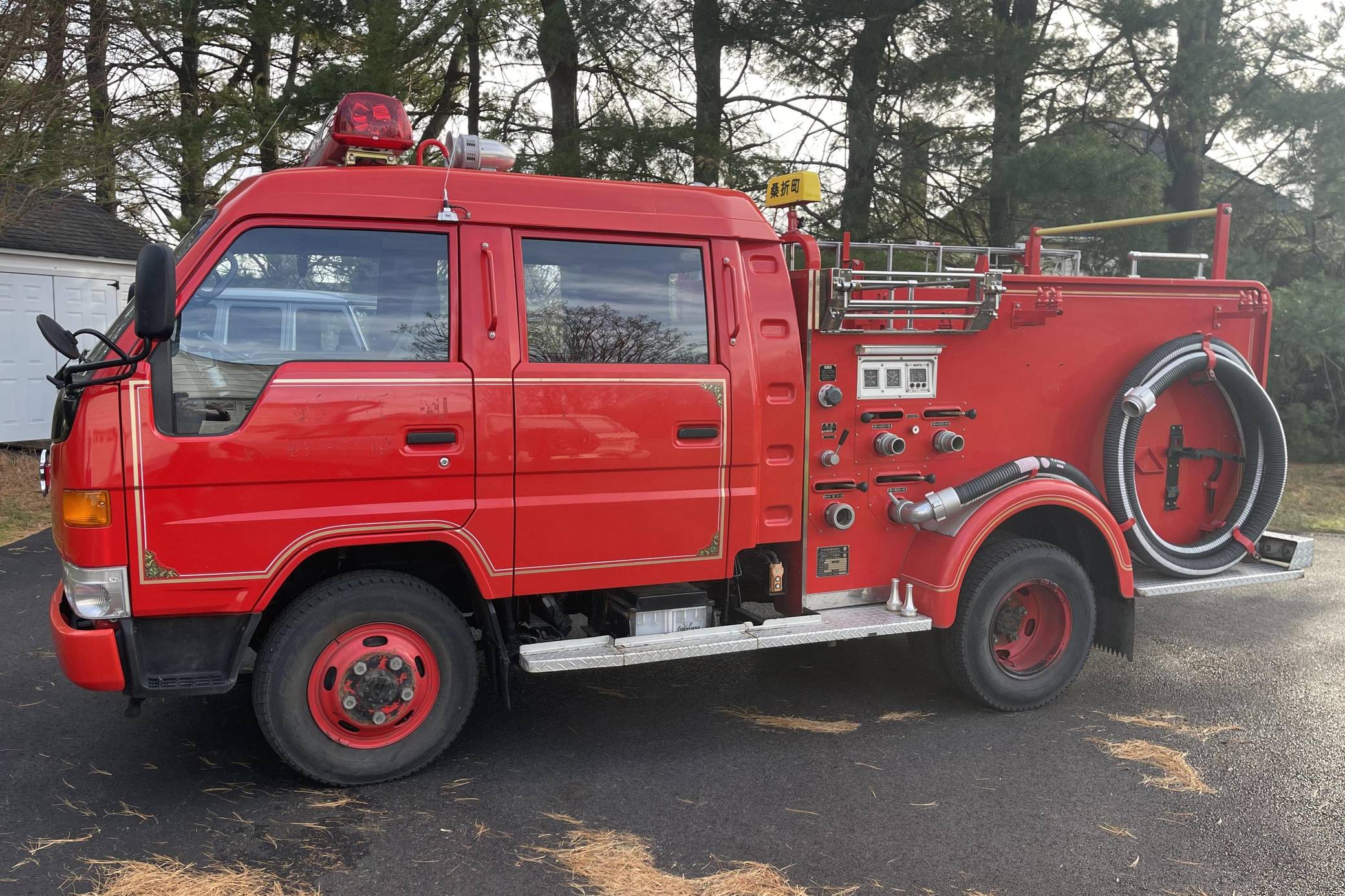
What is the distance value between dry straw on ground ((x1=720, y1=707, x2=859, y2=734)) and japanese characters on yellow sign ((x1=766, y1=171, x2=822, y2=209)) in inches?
99.8

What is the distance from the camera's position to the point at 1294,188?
1240cm

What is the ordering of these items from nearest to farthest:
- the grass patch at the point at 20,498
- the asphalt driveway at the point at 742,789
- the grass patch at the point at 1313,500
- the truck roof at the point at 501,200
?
the asphalt driveway at the point at 742,789, the truck roof at the point at 501,200, the grass patch at the point at 20,498, the grass patch at the point at 1313,500

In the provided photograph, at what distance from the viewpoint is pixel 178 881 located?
3.53 metres

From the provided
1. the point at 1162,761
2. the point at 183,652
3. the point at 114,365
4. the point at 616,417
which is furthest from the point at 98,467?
the point at 1162,761

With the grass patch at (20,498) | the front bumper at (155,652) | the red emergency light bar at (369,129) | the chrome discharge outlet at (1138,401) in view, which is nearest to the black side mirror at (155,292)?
the red emergency light bar at (369,129)

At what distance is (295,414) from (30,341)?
13163 millimetres

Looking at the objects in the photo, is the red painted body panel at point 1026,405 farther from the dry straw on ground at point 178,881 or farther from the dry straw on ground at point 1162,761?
the dry straw on ground at point 178,881

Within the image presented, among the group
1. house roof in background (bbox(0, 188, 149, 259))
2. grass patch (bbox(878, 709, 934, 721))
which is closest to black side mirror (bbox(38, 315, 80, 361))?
grass patch (bbox(878, 709, 934, 721))

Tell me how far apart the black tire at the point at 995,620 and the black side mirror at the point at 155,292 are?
12.3 feet

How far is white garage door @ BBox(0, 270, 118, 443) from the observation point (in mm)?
14297

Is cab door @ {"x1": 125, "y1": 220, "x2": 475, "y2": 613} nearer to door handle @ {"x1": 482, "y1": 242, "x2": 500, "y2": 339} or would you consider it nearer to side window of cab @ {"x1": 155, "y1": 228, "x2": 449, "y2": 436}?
side window of cab @ {"x1": 155, "y1": 228, "x2": 449, "y2": 436}

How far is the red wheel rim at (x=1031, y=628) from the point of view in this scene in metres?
5.38

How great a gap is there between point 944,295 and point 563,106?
8.11m

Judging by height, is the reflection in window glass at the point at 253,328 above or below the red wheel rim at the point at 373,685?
above
